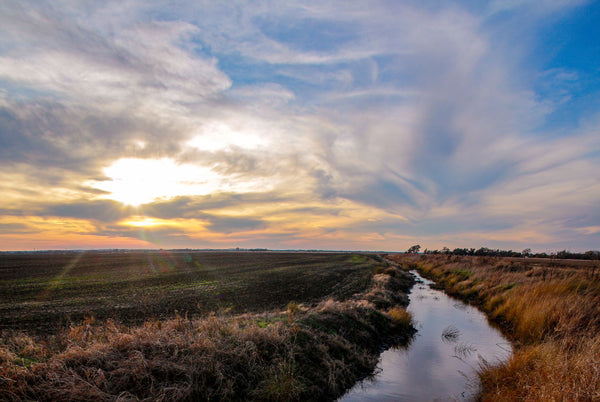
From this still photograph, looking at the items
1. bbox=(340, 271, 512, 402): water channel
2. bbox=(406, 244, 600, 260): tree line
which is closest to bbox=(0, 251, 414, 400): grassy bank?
bbox=(340, 271, 512, 402): water channel

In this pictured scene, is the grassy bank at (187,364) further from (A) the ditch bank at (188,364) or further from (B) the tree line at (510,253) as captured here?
(B) the tree line at (510,253)

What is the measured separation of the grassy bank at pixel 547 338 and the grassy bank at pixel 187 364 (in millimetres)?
4161

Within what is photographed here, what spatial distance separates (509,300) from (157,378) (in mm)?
17843

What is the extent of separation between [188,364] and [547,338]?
11.5 meters

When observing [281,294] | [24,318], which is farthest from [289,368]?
[24,318]

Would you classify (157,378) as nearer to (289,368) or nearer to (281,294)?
(289,368)

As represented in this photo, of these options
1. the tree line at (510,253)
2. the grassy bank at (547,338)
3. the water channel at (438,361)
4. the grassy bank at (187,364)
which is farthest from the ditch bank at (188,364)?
the tree line at (510,253)

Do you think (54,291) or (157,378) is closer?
(157,378)

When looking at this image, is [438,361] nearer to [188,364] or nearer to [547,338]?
[547,338]

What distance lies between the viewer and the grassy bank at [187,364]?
5.71m

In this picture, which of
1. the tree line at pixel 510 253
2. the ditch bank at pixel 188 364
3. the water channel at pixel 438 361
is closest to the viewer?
the ditch bank at pixel 188 364

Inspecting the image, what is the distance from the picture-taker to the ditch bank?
571cm

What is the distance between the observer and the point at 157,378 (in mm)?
6355

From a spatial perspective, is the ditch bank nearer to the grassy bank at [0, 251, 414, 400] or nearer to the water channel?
the grassy bank at [0, 251, 414, 400]
